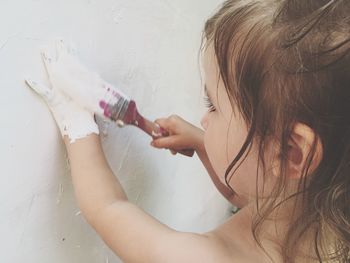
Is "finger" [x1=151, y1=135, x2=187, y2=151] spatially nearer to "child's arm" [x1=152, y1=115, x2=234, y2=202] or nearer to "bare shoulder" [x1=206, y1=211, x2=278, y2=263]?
"child's arm" [x1=152, y1=115, x2=234, y2=202]

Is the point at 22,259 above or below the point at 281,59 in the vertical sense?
below

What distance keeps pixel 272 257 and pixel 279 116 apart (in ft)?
0.61

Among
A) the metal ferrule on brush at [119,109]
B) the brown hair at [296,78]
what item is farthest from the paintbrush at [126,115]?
the brown hair at [296,78]

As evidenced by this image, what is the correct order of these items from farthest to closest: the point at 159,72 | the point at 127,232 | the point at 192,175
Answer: the point at 192,175 → the point at 159,72 → the point at 127,232

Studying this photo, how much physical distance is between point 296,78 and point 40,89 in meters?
0.24

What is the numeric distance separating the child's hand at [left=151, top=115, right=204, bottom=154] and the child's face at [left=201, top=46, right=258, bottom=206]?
0.08 meters

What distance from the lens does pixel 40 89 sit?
0.53 m

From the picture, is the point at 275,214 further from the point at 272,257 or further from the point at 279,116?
the point at 279,116

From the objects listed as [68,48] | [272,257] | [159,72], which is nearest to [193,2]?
[159,72]

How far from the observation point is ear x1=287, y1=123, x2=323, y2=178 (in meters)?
0.49

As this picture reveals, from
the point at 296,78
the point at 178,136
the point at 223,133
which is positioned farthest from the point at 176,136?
the point at 296,78

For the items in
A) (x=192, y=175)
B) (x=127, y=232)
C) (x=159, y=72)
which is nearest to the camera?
(x=127, y=232)

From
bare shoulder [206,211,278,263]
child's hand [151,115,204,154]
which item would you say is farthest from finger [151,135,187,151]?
bare shoulder [206,211,278,263]

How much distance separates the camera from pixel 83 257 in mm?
643
